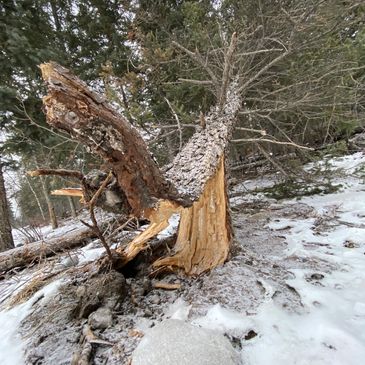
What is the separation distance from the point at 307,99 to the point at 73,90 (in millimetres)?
3768

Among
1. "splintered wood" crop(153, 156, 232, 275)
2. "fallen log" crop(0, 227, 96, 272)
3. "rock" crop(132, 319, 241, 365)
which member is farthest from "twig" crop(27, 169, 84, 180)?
"fallen log" crop(0, 227, 96, 272)

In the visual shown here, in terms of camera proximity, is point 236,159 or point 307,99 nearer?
point 307,99

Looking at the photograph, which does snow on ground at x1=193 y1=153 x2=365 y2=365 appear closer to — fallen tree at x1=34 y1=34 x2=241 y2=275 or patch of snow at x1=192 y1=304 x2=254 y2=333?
patch of snow at x1=192 y1=304 x2=254 y2=333

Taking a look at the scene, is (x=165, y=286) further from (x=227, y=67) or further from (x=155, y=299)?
(x=227, y=67)

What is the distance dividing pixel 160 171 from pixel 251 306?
1.31 metres

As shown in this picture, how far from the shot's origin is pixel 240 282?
253 cm

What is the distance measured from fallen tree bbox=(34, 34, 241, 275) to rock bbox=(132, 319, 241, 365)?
2.68 ft

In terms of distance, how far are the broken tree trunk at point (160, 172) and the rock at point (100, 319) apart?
657 mm

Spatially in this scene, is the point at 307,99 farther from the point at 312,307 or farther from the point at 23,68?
the point at 23,68

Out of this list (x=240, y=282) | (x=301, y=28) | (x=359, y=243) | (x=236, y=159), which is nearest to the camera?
(x=240, y=282)

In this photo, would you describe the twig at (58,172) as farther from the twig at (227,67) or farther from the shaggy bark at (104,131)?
the twig at (227,67)

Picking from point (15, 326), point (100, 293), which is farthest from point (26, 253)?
point (100, 293)

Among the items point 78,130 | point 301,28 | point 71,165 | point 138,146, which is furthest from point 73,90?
point 71,165

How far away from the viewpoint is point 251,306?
7.34 ft
